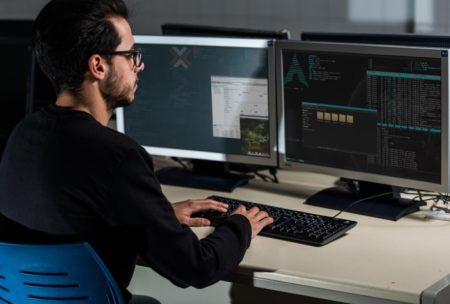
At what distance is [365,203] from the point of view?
2576 millimetres

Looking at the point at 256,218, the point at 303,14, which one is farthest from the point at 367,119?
the point at 303,14

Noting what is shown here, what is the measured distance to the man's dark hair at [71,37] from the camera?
1.99 meters

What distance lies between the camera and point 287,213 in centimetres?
246

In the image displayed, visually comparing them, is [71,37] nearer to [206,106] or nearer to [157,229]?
[157,229]

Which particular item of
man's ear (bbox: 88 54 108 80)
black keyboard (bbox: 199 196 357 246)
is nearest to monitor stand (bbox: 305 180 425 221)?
black keyboard (bbox: 199 196 357 246)

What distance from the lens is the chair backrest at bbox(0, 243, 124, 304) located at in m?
1.92

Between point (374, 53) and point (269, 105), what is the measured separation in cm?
41

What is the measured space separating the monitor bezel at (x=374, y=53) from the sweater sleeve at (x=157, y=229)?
69 cm

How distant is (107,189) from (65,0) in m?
0.44

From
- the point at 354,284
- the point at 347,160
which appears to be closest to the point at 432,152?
the point at 347,160

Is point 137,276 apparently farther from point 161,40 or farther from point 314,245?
point 314,245

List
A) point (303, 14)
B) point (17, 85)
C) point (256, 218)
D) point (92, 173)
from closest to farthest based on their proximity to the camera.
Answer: point (92, 173)
point (256, 218)
point (17, 85)
point (303, 14)

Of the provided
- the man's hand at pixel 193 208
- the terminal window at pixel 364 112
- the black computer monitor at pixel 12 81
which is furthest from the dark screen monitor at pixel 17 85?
the terminal window at pixel 364 112

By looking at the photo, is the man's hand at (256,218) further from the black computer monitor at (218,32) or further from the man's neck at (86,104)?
the black computer monitor at (218,32)
